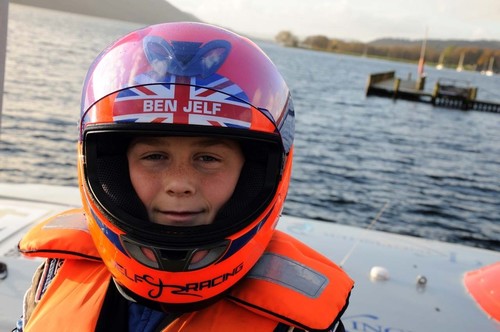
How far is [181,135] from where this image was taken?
1324 millimetres

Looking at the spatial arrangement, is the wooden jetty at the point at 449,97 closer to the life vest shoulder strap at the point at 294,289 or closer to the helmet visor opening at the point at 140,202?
the life vest shoulder strap at the point at 294,289

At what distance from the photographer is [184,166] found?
4.50 feet

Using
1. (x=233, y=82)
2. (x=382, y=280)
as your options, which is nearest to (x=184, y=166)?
(x=233, y=82)

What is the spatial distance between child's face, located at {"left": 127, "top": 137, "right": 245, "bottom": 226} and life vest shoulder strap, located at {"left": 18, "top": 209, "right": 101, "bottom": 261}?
388 mm

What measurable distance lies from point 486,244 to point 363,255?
8.17 m

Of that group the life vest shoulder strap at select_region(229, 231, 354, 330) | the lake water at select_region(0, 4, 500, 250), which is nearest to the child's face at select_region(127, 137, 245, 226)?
the life vest shoulder strap at select_region(229, 231, 354, 330)

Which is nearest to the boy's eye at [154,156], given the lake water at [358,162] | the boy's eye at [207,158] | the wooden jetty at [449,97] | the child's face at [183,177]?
the child's face at [183,177]

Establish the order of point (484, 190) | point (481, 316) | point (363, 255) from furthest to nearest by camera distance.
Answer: point (484, 190)
point (363, 255)
point (481, 316)

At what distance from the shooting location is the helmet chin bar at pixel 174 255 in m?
1.37

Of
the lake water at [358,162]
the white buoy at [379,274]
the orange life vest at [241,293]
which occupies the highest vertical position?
Answer: the orange life vest at [241,293]

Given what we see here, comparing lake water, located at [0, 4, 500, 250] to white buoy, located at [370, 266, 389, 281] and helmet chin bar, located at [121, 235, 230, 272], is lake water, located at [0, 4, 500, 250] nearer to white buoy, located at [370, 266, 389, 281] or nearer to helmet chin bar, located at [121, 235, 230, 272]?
white buoy, located at [370, 266, 389, 281]

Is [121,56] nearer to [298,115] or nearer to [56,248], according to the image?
[56,248]

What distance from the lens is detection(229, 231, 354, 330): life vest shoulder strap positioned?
1452mm

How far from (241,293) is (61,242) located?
0.64 m
